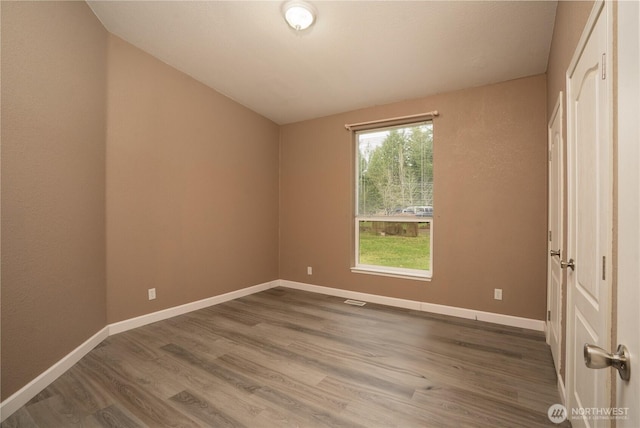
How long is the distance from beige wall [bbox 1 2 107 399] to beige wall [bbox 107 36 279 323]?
17 centimetres

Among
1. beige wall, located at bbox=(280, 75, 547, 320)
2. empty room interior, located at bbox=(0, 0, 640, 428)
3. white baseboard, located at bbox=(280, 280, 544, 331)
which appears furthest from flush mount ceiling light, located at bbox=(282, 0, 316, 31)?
white baseboard, located at bbox=(280, 280, 544, 331)

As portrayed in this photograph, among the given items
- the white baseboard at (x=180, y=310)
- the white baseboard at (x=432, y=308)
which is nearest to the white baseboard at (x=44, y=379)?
the white baseboard at (x=180, y=310)

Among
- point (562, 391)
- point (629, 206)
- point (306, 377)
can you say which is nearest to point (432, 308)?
point (562, 391)

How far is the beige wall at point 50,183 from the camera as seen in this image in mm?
1746

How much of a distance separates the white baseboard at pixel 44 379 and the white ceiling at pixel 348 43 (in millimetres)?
2765

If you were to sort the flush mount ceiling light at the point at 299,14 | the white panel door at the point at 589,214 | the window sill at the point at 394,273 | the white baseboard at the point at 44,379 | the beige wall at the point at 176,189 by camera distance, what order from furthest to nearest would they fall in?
the window sill at the point at 394,273 → the beige wall at the point at 176,189 → the flush mount ceiling light at the point at 299,14 → the white baseboard at the point at 44,379 → the white panel door at the point at 589,214

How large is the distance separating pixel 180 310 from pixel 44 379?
1.41 m

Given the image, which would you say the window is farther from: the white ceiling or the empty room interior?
the white ceiling

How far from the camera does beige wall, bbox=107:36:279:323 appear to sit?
279cm

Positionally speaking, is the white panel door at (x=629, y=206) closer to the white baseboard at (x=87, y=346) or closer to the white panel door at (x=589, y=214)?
the white panel door at (x=589, y=214)

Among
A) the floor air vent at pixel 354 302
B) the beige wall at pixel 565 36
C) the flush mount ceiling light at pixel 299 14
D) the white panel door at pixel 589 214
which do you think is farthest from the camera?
the floor air vent at pixel 354 302

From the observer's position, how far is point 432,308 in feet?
11.4

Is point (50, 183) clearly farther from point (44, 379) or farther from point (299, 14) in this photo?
point (299, 14)

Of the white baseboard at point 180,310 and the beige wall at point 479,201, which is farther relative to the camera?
the beige wall at point 479,201
